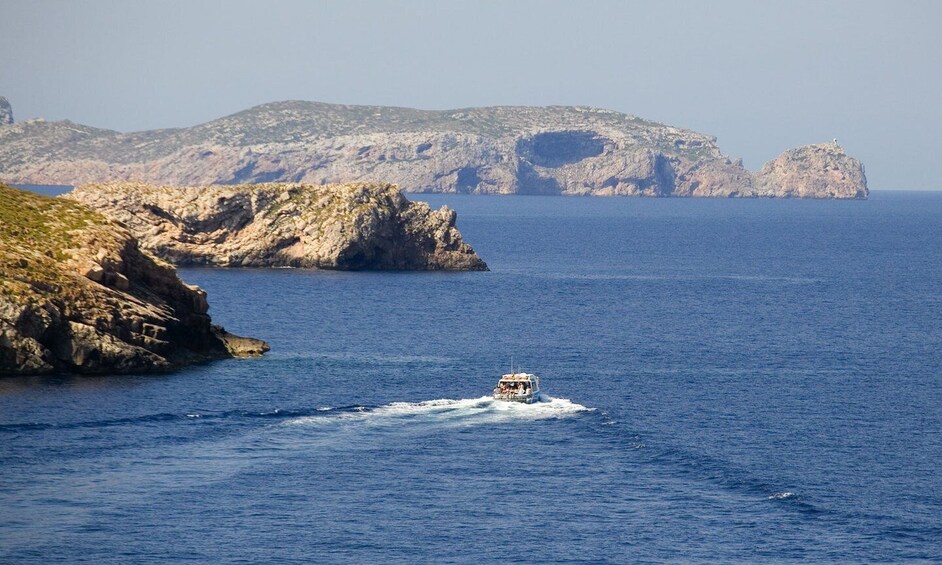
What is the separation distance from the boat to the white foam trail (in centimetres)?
63

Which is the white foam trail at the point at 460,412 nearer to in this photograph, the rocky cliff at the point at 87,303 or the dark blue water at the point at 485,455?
the dark blue water at the point at 485,455

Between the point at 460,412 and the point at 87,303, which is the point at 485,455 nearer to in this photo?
the point at 460,412

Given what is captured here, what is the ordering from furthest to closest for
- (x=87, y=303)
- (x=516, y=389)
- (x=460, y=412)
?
(x=87, y=303) < (x=516, y=389) < (x=460, y=412)

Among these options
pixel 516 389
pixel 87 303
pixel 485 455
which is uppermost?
pixel 87 303

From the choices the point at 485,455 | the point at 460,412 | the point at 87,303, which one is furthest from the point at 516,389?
the point at 87,303

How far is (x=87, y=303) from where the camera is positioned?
5005 inches

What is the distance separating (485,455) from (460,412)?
47.7 ft

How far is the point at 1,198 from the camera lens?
476ft

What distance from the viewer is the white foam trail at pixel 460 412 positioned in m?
112

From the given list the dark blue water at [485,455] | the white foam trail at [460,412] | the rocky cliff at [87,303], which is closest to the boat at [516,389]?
the white foam trail at [460,412]

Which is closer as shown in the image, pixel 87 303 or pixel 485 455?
A: pixel 485 455

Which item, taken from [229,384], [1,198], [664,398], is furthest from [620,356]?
[1,198]

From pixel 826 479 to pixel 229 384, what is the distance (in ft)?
183

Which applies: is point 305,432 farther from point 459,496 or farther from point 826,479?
point 826,479
